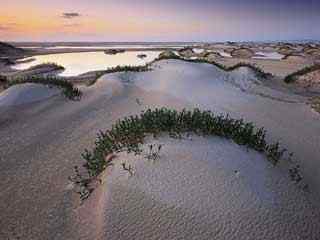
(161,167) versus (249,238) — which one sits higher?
(161,167)

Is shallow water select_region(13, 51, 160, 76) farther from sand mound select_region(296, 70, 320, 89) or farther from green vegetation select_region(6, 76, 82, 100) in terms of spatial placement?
sand mound select_region(296, 70, 320, 89)

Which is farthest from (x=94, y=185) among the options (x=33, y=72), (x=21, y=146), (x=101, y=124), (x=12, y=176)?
(x=33, y=72)

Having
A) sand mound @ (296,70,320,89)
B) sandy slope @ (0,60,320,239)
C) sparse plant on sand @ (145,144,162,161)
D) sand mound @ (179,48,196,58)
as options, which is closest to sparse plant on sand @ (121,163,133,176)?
sandy slope @ (0,60,320,239)

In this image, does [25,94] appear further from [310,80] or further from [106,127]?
[310,80]

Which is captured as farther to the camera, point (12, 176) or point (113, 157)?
point (12, 176)

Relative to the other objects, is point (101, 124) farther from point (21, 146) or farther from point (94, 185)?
point (94, 185)

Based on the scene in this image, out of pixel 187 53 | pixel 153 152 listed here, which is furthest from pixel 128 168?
pixel 187 53
